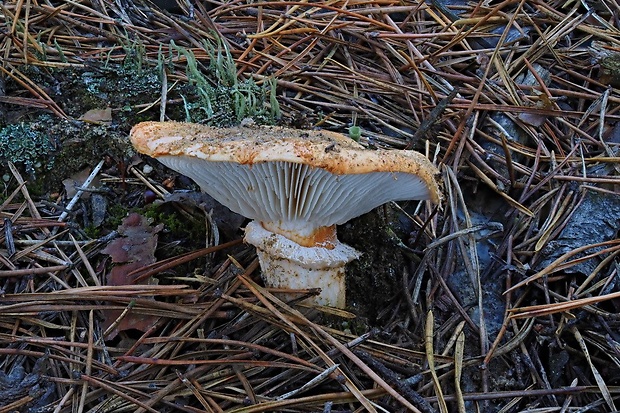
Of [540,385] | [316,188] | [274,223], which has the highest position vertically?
[316,188]

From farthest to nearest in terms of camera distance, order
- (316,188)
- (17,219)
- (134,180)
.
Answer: (134,180), (17,219), (316,188)

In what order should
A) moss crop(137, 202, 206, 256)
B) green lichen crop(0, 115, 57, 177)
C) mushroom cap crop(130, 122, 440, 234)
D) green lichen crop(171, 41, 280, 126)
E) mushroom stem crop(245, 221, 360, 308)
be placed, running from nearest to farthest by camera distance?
mushroom cap crop(130, 122, 440, 234) < mushroom stem crop(245, 221, 360, 308) < moss crop(137, 202, 206, 256) < green lichen crop(0, 115, 57, 177) < green lichen crop(171, 41, 280, 126)

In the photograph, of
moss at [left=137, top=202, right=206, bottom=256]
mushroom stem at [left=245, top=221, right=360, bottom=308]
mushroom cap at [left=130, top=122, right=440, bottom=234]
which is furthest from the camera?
moss at [left=137, top=202, right=206, bottom=256]

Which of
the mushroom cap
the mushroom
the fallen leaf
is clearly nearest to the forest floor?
the fallen leaf

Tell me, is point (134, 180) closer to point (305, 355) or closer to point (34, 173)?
point (34, 173)

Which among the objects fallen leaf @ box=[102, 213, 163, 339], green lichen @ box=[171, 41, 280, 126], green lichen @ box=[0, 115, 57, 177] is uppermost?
green lichen @ box=[171, 41, 280, 126]

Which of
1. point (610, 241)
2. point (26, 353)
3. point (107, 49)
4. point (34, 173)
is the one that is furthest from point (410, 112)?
point (26, 353)

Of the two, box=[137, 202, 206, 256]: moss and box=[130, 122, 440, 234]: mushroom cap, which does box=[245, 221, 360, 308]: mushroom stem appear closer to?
box=[130, 122, 440, 234]: mushroom cap

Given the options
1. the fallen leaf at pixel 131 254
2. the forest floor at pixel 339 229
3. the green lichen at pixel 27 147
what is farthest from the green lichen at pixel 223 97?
the green lichen at pixel 27 147
